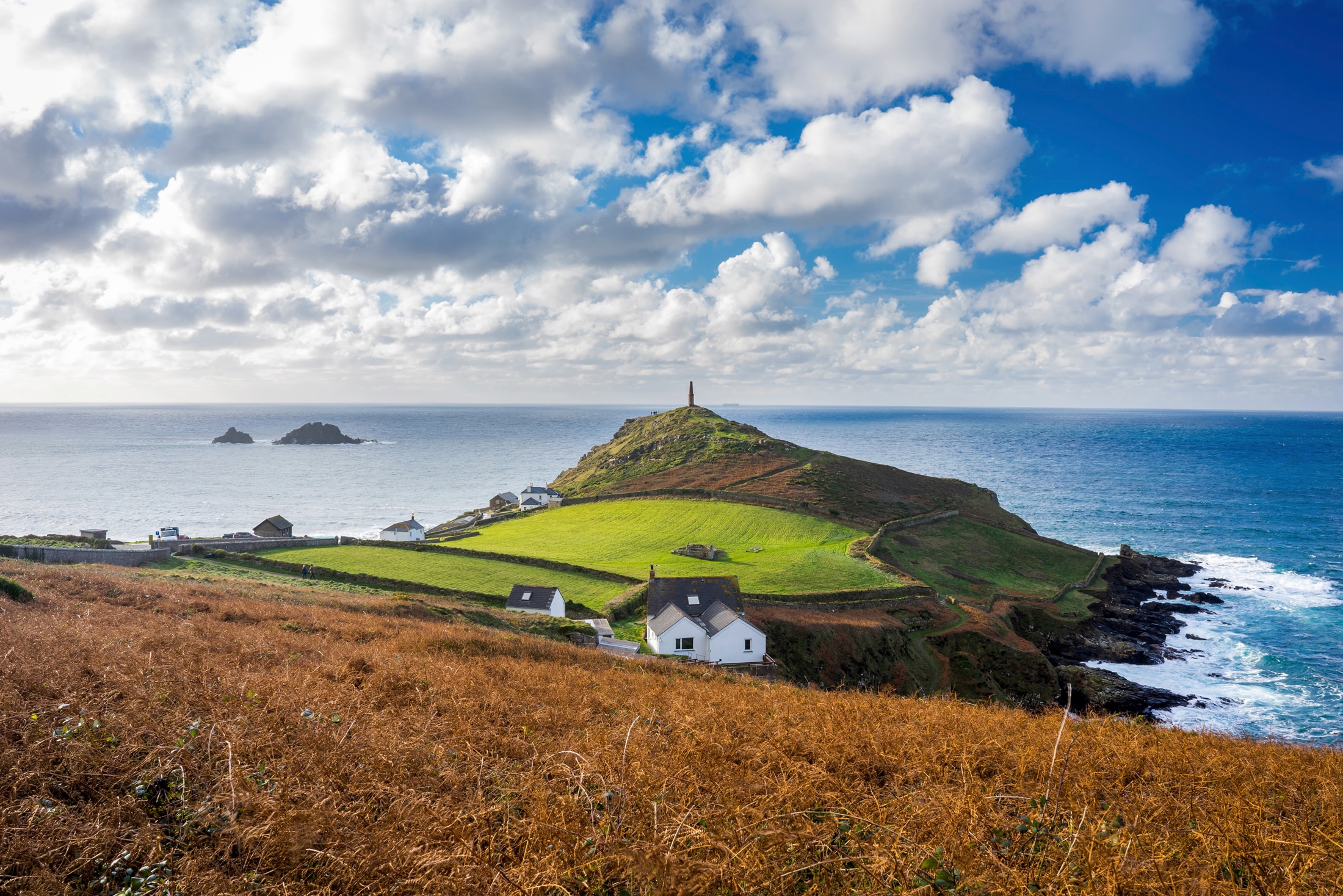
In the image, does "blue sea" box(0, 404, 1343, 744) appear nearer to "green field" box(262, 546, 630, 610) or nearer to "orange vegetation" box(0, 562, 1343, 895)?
"orange vegetation" box(0, 562, 1343, 895)

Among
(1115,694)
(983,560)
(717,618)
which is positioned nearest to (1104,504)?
(983,560)

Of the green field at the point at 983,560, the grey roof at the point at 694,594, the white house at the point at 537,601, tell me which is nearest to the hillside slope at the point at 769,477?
the green field at the point at 983,560

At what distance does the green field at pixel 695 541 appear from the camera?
51.3 m

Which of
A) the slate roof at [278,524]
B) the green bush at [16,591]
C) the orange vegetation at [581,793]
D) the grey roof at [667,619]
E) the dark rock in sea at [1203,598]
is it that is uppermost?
the orange vegetation at [581,793]

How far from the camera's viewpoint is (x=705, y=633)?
35156 mm

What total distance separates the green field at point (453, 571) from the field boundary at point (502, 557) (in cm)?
38

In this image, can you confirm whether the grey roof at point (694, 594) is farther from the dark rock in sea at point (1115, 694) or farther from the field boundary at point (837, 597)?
the dark rock in sea at point (1115, 694)

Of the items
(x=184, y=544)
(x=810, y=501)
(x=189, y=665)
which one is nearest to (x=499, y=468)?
(x=810, y=501)

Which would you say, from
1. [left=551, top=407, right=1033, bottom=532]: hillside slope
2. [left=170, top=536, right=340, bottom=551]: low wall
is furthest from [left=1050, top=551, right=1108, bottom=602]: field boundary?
[left=170, top=536, right=340, bottom=551]: low wall

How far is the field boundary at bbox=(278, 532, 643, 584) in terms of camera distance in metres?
48.8

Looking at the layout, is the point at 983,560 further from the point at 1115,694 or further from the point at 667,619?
the point at 667,619

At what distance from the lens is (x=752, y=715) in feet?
30.8

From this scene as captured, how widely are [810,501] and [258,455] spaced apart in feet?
542

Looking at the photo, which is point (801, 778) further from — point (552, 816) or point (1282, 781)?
point (1282, 781)
